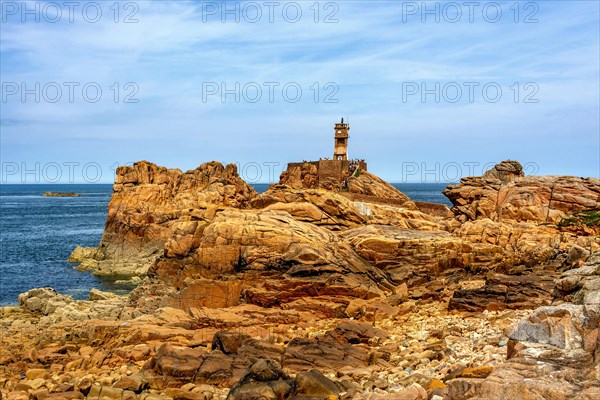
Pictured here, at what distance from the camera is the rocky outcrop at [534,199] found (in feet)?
108

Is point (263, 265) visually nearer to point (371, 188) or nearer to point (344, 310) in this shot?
point (344, 310)

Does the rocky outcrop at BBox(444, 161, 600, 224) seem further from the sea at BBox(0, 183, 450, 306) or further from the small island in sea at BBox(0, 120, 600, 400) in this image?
the sea at BBox(0, 183, 450, 306)

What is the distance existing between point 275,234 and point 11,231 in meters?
78.4

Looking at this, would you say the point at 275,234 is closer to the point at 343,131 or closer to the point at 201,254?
the point at 201,254

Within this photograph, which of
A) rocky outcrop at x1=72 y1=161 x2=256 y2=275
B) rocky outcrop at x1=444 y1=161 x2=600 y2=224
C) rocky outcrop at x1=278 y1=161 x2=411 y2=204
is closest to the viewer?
rocky outcrop at x1=444 y1=161 x2=600 y2=224

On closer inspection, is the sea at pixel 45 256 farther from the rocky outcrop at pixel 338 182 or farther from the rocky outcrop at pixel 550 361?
the rocky outcrop at pixel 550 361

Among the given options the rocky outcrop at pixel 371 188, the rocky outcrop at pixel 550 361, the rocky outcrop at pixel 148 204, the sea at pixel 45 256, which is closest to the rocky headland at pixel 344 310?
the rocky outcrop at pixel 550 361

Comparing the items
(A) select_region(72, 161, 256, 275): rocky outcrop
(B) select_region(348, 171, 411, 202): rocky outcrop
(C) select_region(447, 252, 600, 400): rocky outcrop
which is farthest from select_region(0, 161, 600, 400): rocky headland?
(A) select_region(72, 161, 256, 275): rocky outcrop

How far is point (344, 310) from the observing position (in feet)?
77.5

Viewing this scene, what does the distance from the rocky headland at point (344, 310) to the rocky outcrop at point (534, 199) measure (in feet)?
0.32

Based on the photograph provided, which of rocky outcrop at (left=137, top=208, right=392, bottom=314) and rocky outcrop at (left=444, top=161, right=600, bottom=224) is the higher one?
rocky outcrop at (left=444, top=161, right=600, bottom=224)

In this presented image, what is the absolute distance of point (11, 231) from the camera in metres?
90.4

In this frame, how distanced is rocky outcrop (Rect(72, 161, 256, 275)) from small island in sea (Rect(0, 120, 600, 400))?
792 inches

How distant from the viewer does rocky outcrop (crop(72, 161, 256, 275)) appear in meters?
58.8
